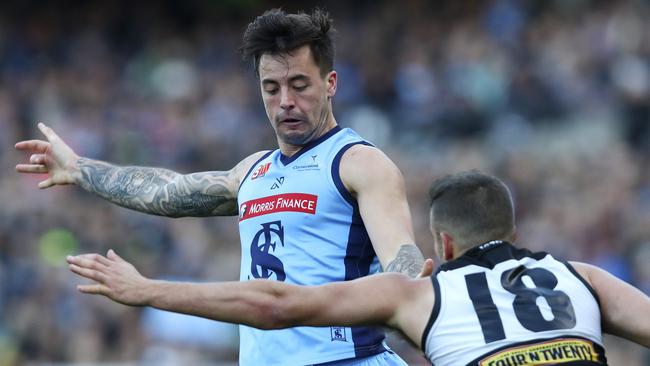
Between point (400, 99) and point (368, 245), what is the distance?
12.1 metres

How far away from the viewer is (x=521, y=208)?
15.6 m

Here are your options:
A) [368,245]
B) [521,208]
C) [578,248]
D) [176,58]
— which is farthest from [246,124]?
[368,245]

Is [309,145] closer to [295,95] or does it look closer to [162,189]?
[295,95]

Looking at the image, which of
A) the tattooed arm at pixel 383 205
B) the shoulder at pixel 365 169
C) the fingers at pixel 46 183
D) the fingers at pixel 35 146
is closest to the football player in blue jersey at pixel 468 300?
the tattooed arm at pixel 383 205

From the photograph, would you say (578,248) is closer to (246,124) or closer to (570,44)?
(570,44)

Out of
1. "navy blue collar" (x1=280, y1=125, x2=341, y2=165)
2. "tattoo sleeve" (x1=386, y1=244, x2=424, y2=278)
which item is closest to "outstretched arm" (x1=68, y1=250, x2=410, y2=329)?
"tattoo sleeve" (x1=386, y1=244, x2=424, y2=278)

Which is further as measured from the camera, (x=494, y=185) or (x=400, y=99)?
(x=400, y=99)

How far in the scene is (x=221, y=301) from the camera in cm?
507

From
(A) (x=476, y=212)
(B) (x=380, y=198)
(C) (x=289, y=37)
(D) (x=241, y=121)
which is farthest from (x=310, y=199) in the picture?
(D) (x=241, y=121)

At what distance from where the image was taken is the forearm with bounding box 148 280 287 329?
5070 millimetres

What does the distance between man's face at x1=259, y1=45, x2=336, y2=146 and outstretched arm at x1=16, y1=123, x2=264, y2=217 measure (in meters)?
0.51

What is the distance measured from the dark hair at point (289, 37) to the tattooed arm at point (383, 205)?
1.96 ft

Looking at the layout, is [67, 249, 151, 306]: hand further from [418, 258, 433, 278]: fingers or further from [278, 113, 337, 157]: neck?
[278, 113, 337, 157]: neck

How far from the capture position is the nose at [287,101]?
21.5 ft
